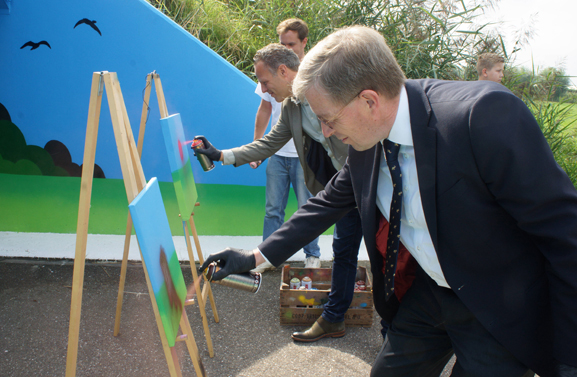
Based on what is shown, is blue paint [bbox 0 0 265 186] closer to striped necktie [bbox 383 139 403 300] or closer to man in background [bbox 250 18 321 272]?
man in background [bbox 250 18 321 272]

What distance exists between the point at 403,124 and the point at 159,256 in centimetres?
109

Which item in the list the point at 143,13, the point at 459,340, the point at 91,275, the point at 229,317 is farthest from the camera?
the point at 143,13

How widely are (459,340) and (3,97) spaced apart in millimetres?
4418

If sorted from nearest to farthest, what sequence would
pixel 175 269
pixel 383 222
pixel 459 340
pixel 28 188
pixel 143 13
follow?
pixel 459 340 → pixel 383 222 → pixel 175 269 → pixel 143 13 → pixel 28 188

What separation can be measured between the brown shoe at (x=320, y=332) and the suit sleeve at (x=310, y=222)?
1240mm

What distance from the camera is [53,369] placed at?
2350mm

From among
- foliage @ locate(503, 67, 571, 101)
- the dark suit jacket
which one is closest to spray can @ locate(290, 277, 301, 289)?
the dark suit jacket

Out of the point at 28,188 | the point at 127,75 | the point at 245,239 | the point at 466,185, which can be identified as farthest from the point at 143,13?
the point at 466,185

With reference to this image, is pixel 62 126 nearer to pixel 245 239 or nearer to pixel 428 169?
pixel 245 239

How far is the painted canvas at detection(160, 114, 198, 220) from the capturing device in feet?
7.38

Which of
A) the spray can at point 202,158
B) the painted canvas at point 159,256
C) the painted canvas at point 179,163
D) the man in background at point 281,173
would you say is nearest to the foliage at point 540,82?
the man in background at point 281,173

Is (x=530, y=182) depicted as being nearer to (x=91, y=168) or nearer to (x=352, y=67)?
(x=352, y=67)

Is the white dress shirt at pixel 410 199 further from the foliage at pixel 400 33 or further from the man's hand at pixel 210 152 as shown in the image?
the foliage at pixel 400 33

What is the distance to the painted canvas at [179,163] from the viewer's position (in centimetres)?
225
